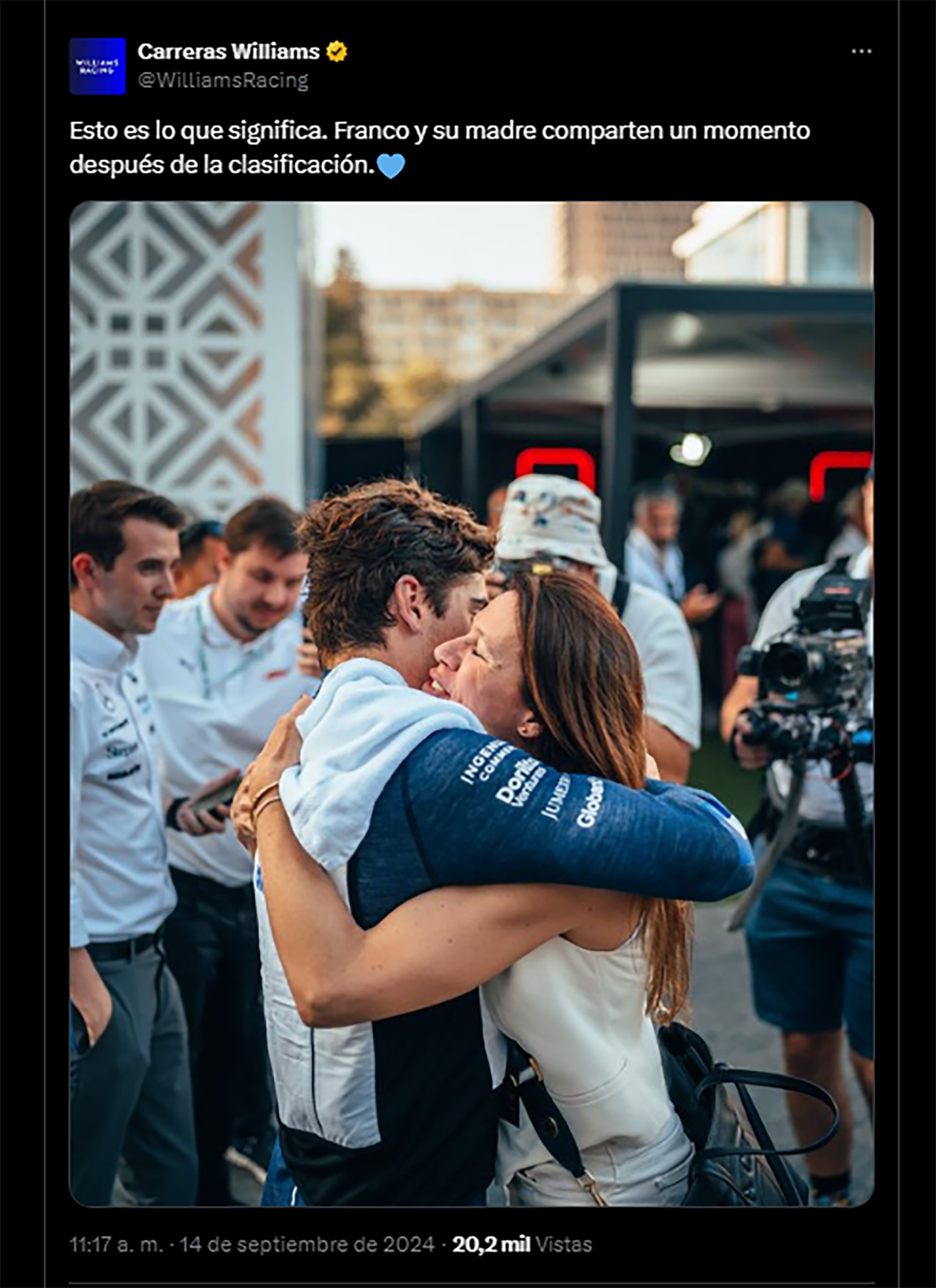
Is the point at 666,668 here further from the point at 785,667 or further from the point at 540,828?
the point at 540,828

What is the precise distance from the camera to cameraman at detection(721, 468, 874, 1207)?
9.16 feet

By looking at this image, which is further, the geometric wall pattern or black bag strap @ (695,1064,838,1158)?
the geometric wall pattern

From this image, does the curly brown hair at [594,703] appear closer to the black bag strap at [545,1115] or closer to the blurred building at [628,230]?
the black bag strap at [545,1115]

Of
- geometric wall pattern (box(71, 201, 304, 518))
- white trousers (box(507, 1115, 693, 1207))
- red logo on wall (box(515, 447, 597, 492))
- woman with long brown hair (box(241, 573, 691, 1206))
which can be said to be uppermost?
red logo on wall (box(515, 447, 597, 492))

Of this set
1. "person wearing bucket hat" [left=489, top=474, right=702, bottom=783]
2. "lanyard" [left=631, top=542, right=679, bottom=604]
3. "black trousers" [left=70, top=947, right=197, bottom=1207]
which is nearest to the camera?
"black trousers" [left=70, top=947, right=197, bottom=1207]

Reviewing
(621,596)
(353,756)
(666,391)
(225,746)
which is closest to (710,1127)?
(353,756)

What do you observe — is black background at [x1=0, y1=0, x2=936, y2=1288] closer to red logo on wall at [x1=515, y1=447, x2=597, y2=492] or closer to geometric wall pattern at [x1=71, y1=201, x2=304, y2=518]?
geometric wall pattern at [x1=71, y1=201, x2=304, y2=518]

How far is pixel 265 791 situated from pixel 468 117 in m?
0.83

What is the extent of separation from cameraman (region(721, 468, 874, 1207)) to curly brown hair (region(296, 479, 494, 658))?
1.22 meters

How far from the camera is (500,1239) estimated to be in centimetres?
146

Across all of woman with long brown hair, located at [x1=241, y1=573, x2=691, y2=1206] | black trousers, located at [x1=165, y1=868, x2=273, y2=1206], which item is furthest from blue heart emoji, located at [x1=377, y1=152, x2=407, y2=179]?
black trousers, located at [x1=165, y1=868, x2=273, y2=1206]

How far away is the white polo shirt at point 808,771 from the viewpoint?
2807 mm

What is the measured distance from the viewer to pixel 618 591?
3.20 metres
